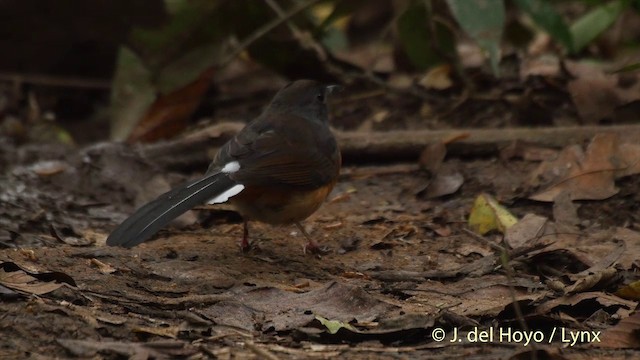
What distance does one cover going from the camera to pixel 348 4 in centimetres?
703

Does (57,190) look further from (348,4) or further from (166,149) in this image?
(348,4)

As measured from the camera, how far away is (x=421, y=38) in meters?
6.85

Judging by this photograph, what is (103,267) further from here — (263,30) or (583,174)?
(263,30)

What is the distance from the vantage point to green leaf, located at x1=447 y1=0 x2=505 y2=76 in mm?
Result: 5891

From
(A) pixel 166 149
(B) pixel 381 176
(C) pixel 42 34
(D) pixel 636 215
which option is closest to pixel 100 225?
(A) pixel 166 149

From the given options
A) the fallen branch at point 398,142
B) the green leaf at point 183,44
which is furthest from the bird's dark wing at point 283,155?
the green leaf at point 183,44

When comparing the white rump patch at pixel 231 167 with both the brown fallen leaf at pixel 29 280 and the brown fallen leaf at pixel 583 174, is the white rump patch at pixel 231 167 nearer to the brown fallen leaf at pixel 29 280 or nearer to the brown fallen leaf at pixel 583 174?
the brown fallen leaf at pixel 29 280

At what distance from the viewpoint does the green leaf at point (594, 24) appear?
6646 mm

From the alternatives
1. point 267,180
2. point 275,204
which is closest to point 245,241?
point 275,204

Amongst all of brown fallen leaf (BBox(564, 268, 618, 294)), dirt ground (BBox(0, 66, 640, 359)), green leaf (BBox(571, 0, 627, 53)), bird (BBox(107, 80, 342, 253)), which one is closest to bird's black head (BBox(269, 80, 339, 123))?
bird (BBox(107, 80, 342, 253))

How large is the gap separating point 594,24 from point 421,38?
1104 mm

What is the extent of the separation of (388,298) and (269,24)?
3.41 m

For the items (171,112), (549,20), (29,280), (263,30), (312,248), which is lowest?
(29,280)

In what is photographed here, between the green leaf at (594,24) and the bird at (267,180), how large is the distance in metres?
2.16
